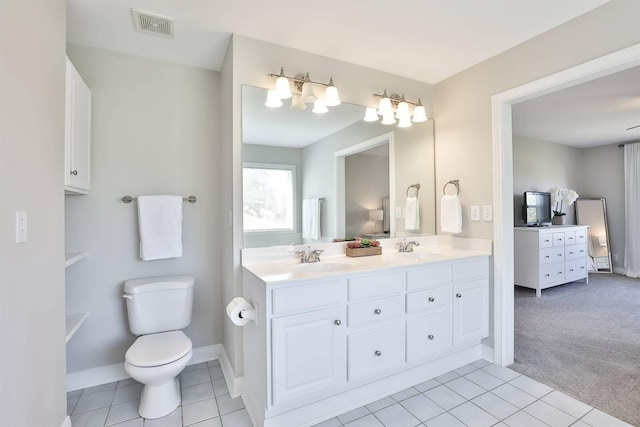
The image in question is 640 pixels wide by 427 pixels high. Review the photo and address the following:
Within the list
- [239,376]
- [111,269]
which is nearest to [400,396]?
[239,376]

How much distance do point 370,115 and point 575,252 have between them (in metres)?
4.32

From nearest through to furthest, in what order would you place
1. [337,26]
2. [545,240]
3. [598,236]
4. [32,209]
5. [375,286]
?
[32,209]
[375,286]
[337,26]
[545,240]
[598,236]

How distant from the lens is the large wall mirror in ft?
6.95

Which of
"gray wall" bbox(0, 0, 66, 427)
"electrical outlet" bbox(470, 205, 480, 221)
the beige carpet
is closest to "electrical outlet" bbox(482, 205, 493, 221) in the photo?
"electrical outlet" bbox(470, 205, 480, 221)

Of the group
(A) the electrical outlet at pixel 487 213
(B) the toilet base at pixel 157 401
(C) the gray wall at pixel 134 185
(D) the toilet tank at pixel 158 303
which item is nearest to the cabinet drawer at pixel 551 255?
(A) the electrical outlet at pixel 487 213

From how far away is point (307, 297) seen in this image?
5.27 feet

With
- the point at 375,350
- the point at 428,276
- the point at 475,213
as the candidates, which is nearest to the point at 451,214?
the point at 475,213

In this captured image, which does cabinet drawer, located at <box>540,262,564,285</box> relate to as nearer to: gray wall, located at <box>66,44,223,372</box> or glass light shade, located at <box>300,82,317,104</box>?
glass light shade, located at <box>300,82,317,104</box>

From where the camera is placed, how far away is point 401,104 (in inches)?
101

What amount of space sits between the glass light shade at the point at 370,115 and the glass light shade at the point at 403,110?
21 centimetres

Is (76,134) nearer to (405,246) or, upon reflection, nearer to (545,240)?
(405,246)

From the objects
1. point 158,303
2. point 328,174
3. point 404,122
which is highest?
point 404,122

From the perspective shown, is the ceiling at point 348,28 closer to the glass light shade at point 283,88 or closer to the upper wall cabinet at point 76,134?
the glass light shade at point 283,88

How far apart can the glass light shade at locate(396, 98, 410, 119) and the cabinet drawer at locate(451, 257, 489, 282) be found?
1.29 m
